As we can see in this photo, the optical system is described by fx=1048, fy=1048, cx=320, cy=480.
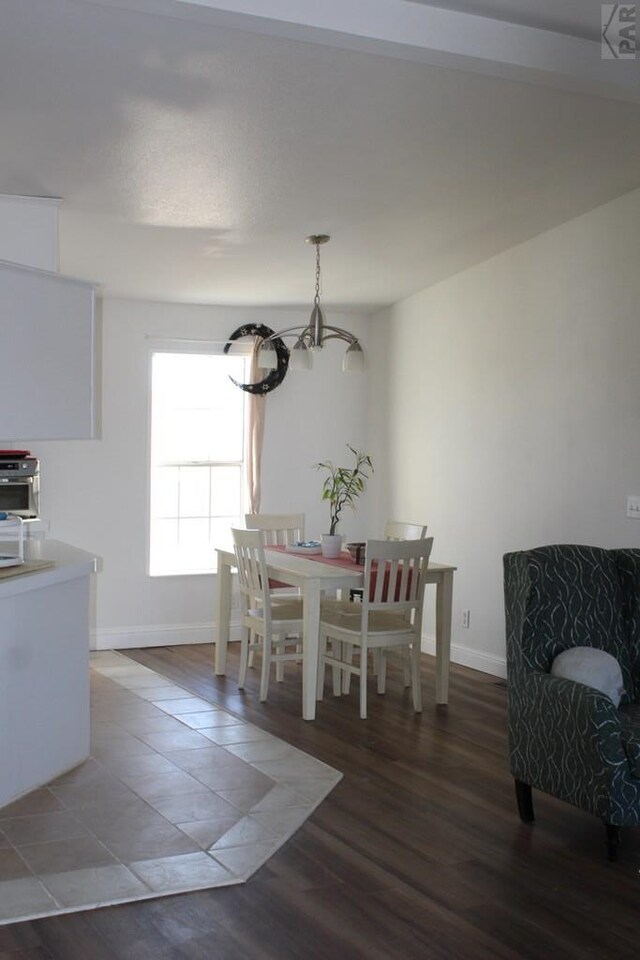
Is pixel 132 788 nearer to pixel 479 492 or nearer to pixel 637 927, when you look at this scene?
pixel 637 927

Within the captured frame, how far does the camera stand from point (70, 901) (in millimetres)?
3162

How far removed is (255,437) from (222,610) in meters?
1.70

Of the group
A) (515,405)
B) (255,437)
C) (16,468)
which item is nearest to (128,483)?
(255,437)

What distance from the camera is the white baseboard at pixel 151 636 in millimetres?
7387

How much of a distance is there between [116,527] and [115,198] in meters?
3.00

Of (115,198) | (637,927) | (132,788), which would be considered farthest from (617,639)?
(115,198)

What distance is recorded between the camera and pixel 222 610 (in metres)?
6.43

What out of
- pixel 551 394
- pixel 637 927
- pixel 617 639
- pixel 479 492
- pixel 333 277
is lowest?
pixel 637 927

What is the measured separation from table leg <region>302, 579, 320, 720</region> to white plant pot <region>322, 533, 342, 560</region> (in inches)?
26.3

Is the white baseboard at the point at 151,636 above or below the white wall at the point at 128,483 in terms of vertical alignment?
below

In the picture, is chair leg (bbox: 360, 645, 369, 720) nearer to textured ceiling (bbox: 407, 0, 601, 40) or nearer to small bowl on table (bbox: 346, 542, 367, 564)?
small bowl on table (bbox: 346, 542, 367, 564)

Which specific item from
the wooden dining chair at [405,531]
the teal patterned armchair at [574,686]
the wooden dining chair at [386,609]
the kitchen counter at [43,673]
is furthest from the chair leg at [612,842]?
the wooden dining chair at [405,531]

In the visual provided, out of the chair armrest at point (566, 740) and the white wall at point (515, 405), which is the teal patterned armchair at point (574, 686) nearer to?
the chair armrest at point (566, 740)

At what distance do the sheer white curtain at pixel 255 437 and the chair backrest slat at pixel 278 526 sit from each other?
68 centimetres
